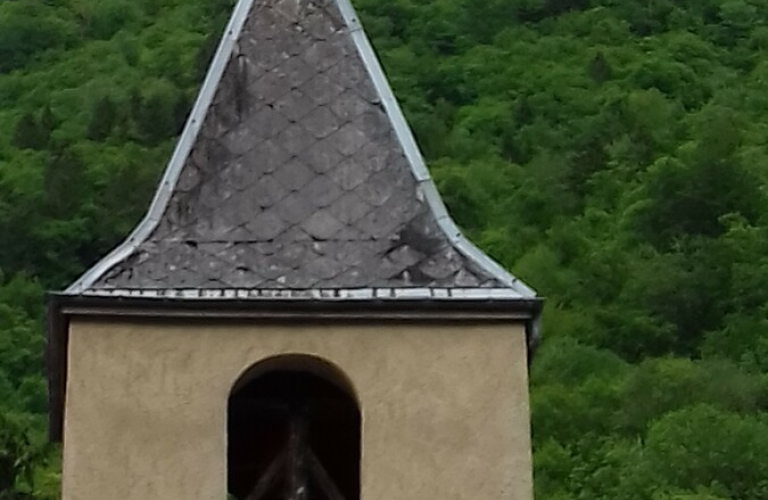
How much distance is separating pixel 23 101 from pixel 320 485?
163ft

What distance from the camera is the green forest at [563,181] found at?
35.0m

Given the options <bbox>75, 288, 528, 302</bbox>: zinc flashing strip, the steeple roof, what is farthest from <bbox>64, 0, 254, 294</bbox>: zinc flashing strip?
<bbox>75, 288, 528, 302</bbox>: zinc flashing strip

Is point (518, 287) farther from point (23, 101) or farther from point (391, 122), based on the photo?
point (23, 101)

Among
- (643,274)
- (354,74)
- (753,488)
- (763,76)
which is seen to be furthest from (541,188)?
(354,74)

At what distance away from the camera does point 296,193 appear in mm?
6492

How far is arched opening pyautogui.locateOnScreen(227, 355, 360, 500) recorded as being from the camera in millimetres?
6266

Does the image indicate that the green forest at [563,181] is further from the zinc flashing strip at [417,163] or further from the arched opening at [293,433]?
the zinc flashing strip at [417,163]

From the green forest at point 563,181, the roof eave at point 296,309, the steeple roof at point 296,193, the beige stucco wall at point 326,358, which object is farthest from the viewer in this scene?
the green forest at point 563,181

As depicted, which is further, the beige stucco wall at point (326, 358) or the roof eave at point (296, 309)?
the roof eave at point (296, 309)

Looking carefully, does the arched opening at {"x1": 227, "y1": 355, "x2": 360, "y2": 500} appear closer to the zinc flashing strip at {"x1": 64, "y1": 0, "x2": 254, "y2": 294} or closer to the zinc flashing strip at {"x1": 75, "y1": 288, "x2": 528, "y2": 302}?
the zinc flashing strip at {"x1": 75, "y1": 288, "x2": 528, "y2": 302}

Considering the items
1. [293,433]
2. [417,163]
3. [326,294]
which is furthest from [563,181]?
[326,294]

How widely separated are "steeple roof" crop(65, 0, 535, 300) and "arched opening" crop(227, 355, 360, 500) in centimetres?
Result: 33

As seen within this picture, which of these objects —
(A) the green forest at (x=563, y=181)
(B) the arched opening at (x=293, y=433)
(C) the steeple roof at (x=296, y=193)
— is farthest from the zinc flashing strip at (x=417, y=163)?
(A) the green forest at (x=563, y=181)

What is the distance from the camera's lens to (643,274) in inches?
1730
